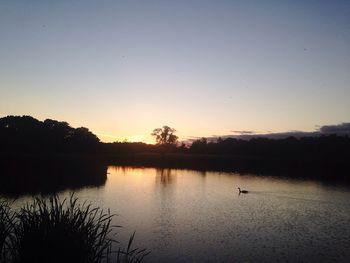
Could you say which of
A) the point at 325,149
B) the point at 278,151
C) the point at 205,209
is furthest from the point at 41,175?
the point at 325,149

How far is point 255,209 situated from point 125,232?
2119 centimetres

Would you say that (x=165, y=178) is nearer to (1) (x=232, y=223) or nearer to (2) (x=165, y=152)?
(1) (x=232, y=223)

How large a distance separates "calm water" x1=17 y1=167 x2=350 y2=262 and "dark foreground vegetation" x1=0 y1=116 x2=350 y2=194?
36.7m

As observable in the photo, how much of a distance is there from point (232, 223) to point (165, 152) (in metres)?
132

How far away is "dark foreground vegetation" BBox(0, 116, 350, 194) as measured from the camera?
9606cm

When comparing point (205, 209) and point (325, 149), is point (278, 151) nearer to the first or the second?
point (325, 149)

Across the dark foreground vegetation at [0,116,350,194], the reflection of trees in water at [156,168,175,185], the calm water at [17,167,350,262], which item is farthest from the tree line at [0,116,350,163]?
the calm water at [17,167,350,262]

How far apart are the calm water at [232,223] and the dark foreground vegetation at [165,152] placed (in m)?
36.7

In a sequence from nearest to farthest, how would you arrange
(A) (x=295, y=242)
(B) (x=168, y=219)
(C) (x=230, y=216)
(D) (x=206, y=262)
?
(D) (x=206, y=262)
(A) (x=295, y=242)
(B) (x=168, y=219)
(C) (x=230, y=216)

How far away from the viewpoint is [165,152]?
164625mm

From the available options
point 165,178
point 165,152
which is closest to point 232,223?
point 165,178

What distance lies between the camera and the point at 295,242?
27078 millimetres

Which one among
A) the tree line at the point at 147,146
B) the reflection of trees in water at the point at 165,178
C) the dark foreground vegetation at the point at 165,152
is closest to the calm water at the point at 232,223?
the reflection of trees in water at the point at 165,178

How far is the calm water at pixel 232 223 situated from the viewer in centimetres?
2350
